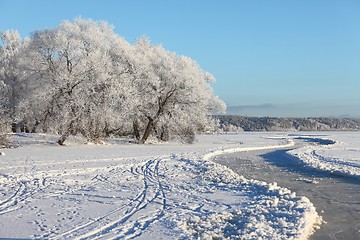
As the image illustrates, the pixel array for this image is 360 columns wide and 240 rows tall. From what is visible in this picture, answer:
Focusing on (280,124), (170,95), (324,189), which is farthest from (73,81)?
(280,124)

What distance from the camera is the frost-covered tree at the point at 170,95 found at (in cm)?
3884

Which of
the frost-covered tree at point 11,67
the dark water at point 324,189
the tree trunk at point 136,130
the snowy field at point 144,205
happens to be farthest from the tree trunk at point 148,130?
the snowy field at point 144,205

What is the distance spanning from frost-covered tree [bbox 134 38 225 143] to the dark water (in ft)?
48.8

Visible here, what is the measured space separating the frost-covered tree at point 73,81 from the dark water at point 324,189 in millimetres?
13229

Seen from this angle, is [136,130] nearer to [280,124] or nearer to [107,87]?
[107,87]

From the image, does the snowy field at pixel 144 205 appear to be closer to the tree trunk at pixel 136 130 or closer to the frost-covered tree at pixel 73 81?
the frost-covered tree at pixel 73 81

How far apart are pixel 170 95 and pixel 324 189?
995 inches

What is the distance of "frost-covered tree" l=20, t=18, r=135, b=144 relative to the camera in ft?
107

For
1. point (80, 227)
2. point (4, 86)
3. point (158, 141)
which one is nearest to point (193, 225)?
point (80, 227)

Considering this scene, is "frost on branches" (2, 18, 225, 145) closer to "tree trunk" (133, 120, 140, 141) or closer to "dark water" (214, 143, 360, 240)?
"tree trunk" (133, 120, 140, 141)

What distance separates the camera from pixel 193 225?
382 inches

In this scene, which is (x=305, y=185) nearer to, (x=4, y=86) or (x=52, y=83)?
(x=52, y=83)

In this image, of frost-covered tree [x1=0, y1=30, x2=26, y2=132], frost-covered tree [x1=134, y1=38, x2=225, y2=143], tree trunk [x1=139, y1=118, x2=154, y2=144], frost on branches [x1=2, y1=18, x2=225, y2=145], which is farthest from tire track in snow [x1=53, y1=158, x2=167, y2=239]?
frost-covered tree [x1=0, y1=30, x2=26, y2=132]

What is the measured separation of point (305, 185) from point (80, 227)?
32.9 feet
